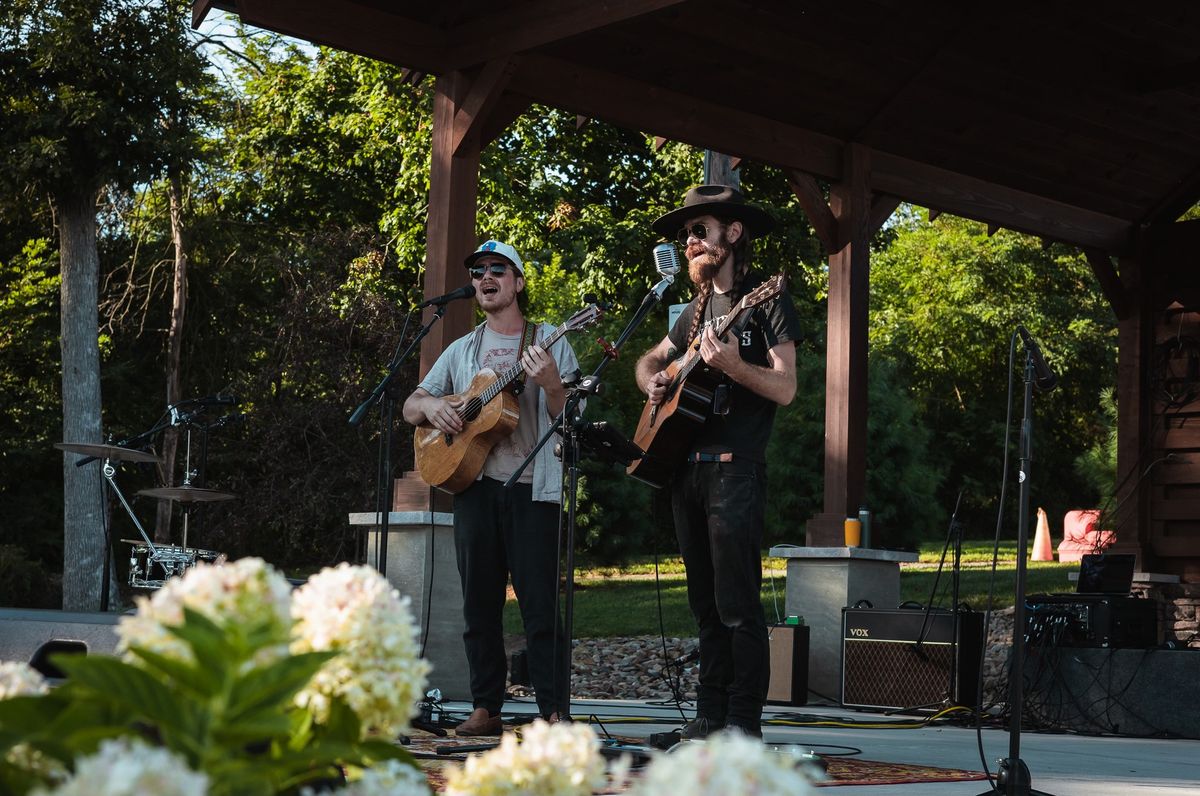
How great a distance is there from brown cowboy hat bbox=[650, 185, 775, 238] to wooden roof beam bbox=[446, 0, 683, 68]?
184cm

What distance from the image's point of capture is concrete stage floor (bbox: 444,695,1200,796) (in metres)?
4.43

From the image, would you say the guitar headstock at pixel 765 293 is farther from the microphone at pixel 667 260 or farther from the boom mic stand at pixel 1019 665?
the boom mic stand at pixel 1019 665

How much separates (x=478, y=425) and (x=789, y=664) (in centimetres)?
385

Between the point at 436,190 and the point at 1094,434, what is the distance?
26568 mm

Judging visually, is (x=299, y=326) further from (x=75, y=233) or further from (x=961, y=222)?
(x=961, y=222)

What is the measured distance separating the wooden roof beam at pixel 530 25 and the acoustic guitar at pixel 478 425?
2.19 metres

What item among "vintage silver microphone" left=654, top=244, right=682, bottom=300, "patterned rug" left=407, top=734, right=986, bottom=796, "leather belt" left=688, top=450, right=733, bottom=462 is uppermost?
"vintage silver microphone" left=654, top=244, right=682, bottom=300

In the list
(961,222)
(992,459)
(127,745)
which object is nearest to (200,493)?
(127,745)

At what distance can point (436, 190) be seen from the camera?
282 inches

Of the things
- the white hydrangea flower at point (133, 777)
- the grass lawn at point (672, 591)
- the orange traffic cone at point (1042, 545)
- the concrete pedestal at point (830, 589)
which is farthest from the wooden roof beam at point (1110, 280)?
the orange traffic cone at point (1042, 545)

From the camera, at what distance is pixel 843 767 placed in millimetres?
4723

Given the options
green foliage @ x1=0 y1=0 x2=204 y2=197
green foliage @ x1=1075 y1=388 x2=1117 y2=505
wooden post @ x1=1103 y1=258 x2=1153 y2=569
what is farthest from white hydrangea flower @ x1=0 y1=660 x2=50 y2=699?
green foliage @ x1=1075 y1=388 x2=1117 y2=505

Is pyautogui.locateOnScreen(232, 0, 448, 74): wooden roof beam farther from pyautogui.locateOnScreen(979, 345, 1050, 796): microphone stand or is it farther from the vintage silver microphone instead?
pyautogui.locateOnScreen(979, 345, 1050, 796): microphone stand

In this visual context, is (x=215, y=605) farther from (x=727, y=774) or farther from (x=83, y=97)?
(x=83, y=97)
